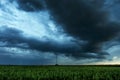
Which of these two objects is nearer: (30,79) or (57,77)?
(30,79)

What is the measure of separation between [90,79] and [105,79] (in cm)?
199

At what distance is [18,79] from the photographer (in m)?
29.0

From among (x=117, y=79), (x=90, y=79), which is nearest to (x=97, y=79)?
(x=90, y=79)

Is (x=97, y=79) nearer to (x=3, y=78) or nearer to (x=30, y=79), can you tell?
(x=30, y=79)

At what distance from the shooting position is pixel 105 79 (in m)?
30.9

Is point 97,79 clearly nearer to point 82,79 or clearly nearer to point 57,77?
point 82,79

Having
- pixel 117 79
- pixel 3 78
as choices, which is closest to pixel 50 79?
pixel 3 78

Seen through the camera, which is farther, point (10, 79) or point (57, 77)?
point (57, 77)

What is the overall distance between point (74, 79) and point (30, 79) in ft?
16.7

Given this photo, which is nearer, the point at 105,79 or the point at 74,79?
the point at 74,79

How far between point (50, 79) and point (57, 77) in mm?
2015

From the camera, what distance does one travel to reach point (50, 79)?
30.0 metres

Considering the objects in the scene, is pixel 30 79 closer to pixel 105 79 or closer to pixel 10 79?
pixel 10 79

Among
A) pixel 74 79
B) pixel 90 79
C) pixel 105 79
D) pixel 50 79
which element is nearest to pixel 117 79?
pixel 105 79
